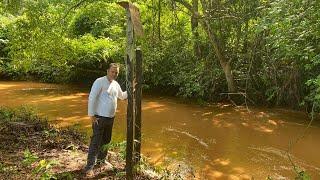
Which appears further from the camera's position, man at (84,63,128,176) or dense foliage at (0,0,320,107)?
dense foliage at (0,0,320,107)

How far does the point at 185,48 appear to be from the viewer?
19.3 meters

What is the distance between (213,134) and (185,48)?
7.46m

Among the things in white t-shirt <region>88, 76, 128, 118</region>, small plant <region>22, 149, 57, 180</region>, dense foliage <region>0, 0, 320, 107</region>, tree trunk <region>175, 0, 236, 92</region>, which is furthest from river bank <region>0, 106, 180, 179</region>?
tree trunk <region>175, 0, 236, 92</region>

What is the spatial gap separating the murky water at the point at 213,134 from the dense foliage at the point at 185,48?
3.15ft

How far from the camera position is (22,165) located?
7359 mm

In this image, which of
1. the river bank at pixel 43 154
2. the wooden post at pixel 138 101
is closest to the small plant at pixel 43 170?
the river bank at pixel 43 154

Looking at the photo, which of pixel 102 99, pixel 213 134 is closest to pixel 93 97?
pixel 102 99

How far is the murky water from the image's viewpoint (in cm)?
942

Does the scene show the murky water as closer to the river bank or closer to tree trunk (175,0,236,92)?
tree trunk (175,0,236,92)

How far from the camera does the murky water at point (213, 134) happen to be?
9.42 m

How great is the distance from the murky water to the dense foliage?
96 centimetres

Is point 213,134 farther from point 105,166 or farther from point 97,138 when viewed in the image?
point 97,138

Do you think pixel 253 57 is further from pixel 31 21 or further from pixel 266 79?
pixel 31 21

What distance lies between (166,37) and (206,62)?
2948mm
